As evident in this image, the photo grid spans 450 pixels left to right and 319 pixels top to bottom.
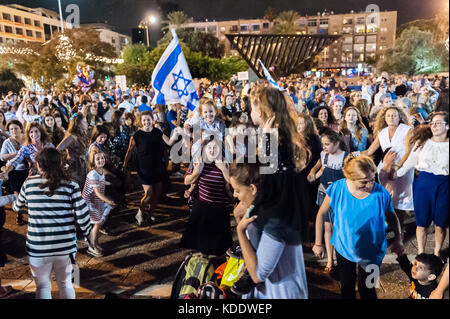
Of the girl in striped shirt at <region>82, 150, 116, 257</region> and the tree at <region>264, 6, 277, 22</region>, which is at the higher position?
the tree at <region>264, 6, 277, 22</region>

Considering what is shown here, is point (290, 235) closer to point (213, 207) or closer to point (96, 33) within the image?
point (213, 207)

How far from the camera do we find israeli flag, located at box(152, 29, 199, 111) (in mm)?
4477

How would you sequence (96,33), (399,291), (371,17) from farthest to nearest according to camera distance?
(371,17) < (96,33) < (399,291)

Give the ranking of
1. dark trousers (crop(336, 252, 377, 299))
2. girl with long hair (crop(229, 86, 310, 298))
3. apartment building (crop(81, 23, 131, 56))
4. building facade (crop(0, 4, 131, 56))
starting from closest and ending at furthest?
girl with long hair (crop(229, 86, 310, 298)), dark trousers (crop(336, 252, 377, 299)), building facade (crop(0, 4, 131, 56)), apartment building (crop(81, 23, 131, 56))

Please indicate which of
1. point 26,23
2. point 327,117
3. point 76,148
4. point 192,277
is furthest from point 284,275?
point 26,23

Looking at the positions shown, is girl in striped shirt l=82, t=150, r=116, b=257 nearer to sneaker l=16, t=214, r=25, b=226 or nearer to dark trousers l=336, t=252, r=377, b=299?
sneaker l=16, t=214, r=25, b=226

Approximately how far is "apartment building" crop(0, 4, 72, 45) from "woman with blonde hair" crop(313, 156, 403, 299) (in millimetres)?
69389

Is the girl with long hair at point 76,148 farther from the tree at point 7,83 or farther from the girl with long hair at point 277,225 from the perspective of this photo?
the tree at point 7,83

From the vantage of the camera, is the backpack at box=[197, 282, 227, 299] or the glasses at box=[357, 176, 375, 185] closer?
the backpack at box=[197, 282, 227, 299]

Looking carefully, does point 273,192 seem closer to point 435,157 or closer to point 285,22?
point 435,157

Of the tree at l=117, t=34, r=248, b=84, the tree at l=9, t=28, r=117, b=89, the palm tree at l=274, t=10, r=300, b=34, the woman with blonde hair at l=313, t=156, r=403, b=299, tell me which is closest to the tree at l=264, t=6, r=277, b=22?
the palm tree at l=274, t=10, r=300, b=34
